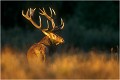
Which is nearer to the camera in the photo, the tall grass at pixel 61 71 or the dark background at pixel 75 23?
the tall grass at pixel 61 71

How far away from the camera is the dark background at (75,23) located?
26219 mm

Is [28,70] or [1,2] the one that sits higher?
[1,2]

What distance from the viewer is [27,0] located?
27719 mm

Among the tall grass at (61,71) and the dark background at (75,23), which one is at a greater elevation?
the dark background at (75,23)

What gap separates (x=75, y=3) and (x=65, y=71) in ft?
76.4

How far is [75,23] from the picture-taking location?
29.0 m

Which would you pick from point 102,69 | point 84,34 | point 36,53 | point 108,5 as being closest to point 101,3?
point 108,5

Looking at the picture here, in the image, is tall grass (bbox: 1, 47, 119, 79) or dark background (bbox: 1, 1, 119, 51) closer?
tall grass (bbox: 1, 47, 119, 79)

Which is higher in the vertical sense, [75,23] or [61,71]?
[75,23]

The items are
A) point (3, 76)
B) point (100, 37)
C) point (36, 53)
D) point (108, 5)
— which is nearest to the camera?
point (3, 76)

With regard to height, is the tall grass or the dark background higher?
the dark background

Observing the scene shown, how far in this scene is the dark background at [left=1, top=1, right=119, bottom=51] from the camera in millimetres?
26219

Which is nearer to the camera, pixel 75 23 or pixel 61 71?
pixel 61 71

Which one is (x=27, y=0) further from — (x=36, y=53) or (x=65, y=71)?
(x=65, y=71)
